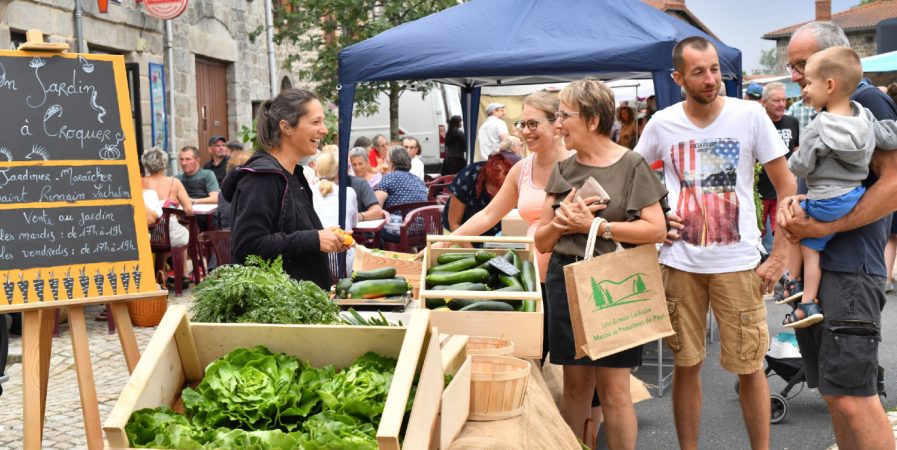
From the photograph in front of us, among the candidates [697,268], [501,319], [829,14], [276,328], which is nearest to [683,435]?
[697,268]

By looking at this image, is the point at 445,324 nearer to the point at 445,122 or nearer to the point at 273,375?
the point at 273,375

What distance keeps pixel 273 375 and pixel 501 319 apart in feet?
4.89

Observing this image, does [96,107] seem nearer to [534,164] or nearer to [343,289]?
[343,289]

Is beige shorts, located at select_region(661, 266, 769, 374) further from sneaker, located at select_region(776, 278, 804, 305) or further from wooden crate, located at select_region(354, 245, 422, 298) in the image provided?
wooden crate, located at select_region(354, 245, 422, 298)

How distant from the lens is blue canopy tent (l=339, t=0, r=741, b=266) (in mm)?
8773

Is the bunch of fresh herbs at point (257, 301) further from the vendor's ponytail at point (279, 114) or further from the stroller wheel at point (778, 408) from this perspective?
the stroller wheel at point (778, 408)

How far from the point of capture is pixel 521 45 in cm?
925

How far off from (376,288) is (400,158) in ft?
21.5

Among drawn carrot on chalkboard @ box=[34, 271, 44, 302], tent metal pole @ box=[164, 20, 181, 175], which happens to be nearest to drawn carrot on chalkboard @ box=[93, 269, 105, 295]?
drawn carrot on chalkboard @ box=[34, 271, 44, 302]

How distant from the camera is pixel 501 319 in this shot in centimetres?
419

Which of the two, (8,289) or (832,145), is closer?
(832,145)

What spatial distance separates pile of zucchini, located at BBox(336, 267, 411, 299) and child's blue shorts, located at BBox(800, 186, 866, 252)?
191cm

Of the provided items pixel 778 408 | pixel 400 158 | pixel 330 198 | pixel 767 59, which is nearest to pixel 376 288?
pixel 778 408

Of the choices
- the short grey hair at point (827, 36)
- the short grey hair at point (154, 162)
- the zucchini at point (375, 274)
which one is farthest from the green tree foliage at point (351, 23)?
the short grey hair at point (827, 36)
